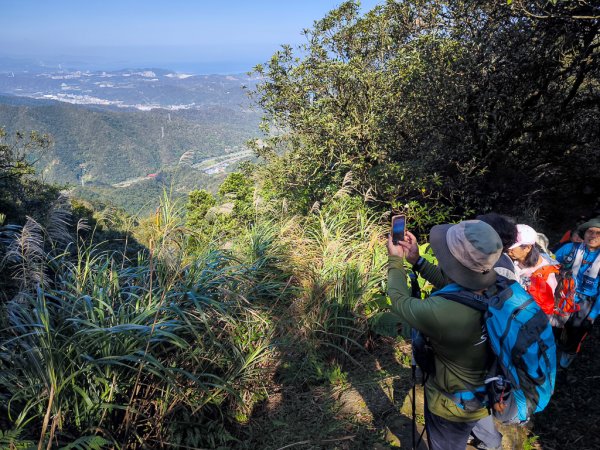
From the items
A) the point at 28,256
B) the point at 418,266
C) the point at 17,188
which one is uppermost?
the point at 418,266

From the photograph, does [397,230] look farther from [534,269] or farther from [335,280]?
[335,280]

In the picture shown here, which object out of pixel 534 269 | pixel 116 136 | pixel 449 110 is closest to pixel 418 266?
pixel 534 269

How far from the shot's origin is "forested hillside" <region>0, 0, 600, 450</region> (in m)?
2.20

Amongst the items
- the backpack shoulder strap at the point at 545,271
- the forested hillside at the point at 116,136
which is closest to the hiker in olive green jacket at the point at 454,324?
the backpack shoulder strap at the point at 545,271

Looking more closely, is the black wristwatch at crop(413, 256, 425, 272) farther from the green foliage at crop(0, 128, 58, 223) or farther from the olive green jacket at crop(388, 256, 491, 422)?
the green foliage at crop(0, 128, 58, 223)

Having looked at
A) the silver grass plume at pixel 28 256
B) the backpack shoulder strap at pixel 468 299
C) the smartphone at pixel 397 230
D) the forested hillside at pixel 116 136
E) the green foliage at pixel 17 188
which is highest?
the smartphone at pixel 397 230

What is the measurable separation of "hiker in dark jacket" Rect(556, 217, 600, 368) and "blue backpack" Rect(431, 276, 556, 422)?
1.78m

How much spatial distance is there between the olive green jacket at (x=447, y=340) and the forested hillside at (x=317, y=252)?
862mm

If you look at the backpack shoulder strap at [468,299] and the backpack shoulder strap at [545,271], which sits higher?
the backpack shoulder strap at [468,299]

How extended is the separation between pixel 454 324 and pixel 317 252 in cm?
264

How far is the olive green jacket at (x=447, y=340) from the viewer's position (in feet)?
5.06

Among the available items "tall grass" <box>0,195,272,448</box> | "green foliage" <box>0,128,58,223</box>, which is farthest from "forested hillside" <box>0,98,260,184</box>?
"tall grass" <box>0,195,272,448</box>

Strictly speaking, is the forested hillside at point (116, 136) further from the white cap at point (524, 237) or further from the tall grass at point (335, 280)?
the white cap at point (524, 237)

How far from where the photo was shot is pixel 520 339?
1.49m
